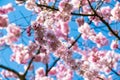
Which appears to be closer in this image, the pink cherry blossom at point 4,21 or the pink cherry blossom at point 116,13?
the pink cherry blossom at point 4,21

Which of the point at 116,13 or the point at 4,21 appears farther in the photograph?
the point at 116,13

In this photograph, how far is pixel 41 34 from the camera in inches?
247

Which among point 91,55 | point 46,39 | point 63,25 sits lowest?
point 91,55

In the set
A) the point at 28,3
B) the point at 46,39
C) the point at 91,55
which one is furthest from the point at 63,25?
the point at 46,39

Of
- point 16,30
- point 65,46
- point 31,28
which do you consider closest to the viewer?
point 31,28

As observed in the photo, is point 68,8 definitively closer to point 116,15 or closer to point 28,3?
point 28,3

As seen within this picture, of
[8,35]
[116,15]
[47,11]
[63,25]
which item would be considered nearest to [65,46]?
[47,11]

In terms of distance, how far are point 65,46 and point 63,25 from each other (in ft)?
12.0

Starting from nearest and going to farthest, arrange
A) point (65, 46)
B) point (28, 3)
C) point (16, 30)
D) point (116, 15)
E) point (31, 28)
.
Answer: point (31, 28)
point (65, 46)
point (16, 30)
point (28, 3)
point (116, 15)

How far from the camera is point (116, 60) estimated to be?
1024cm

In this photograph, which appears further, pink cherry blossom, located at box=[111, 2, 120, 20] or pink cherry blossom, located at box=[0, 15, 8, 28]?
pink cherry blossom, located at box=[111, 2, 120, 20]

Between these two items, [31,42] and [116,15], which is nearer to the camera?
[31,42]

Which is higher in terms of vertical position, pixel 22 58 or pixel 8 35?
pixel 8 35

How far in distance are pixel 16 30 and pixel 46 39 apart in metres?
1.75
